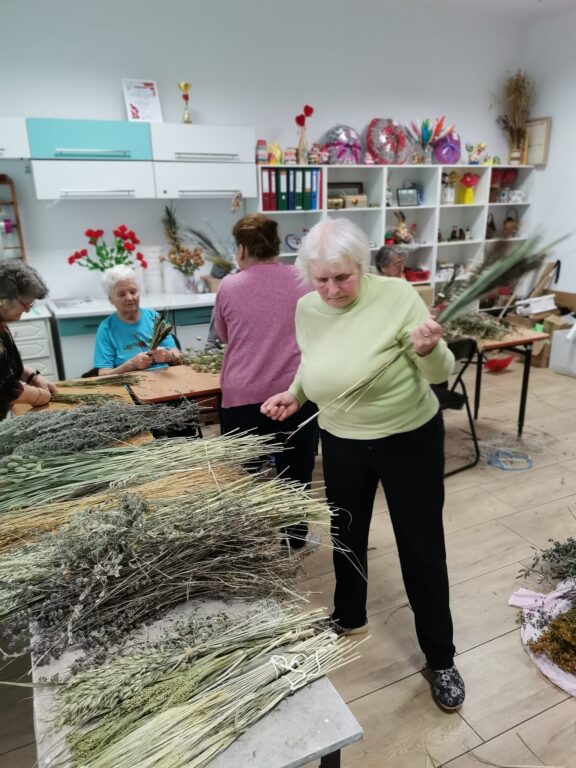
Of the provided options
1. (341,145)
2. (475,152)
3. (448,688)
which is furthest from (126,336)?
(475,152)

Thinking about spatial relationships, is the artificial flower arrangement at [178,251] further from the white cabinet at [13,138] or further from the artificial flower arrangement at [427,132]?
the artificial flower arrangement at [427,132]

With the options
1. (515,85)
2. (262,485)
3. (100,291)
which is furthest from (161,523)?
(515,85)

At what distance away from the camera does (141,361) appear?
112 inches

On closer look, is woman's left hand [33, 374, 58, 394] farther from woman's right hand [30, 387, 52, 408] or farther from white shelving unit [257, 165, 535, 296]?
white shelving unit [257, 165, 535, 296]

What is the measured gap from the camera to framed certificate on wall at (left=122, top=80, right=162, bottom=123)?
171 inches

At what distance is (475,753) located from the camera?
5.38 feet

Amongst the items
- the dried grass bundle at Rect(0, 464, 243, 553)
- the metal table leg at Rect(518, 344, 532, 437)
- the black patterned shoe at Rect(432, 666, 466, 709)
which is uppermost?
the dried grass bundle at Rect(0, 464, 243, 553)

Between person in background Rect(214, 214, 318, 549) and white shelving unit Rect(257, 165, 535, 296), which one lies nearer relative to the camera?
person in background Rect(214, 214, 318, 549)

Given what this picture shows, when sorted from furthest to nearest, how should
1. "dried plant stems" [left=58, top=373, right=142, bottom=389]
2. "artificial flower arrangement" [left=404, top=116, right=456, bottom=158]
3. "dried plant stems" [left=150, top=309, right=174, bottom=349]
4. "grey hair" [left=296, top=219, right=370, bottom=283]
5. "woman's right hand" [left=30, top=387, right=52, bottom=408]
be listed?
"artificial flower arrangement" [left=404, top=116, right=456, bottom=158] < "dried plant stems" [left=150, top=309, right=174, bottom=349] < "dried plant stems" [left=58, top=373, right=142, bottom=389] < "woman's right hand" [left=30, top=387, right=52, bottom=408] < "grey hair" [left=296, top=219, right=370, bottom=283]

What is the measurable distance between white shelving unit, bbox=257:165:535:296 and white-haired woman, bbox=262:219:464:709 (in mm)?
3530

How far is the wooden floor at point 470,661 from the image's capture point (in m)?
1.67

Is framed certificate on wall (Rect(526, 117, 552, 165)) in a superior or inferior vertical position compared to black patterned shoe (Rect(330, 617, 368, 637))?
superior

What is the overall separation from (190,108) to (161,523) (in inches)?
175

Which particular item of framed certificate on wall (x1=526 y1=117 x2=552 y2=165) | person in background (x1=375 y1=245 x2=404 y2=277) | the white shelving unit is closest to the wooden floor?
person in background (x1=375 y1=245 x2=404 y2=277)
